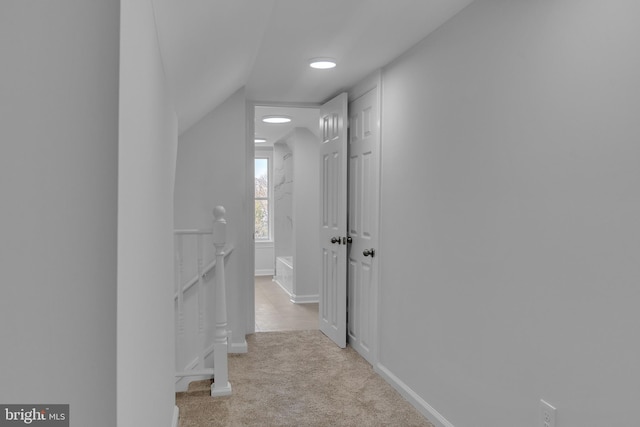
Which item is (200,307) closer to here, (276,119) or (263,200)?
(276,119)

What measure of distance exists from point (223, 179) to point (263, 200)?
16.1 ft

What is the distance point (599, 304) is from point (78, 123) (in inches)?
63.8

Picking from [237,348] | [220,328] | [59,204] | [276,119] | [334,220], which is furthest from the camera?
[276,119]

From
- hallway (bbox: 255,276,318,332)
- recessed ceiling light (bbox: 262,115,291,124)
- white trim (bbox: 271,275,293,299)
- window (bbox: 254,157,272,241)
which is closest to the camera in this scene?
hallway (bbox: 255,276,318,332)

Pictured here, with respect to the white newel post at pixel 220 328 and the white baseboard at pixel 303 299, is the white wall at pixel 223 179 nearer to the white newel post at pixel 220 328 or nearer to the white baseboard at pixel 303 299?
the white newel post at pixel 220 328

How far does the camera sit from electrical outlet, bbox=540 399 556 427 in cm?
190

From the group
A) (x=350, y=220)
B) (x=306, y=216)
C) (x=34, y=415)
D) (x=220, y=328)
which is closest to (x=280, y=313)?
(x=306, y=216)

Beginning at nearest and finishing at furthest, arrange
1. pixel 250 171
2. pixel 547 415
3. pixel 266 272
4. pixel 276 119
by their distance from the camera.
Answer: pixel 547 415 → pixel 250 171 → pixel 276 119 → pixel 266 272

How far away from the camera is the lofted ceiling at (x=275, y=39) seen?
1867 millimetres

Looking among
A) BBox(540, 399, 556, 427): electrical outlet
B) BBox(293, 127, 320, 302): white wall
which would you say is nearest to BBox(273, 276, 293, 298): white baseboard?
BBox(293, 127, 320, 302): white wall

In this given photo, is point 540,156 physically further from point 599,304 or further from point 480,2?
point 480,2

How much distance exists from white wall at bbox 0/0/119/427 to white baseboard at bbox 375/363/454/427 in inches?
89.9

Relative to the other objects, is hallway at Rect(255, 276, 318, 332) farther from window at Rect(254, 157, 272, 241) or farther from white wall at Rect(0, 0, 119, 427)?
white wall at Rect(0, 0, 119, 427)

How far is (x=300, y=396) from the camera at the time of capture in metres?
3.30
